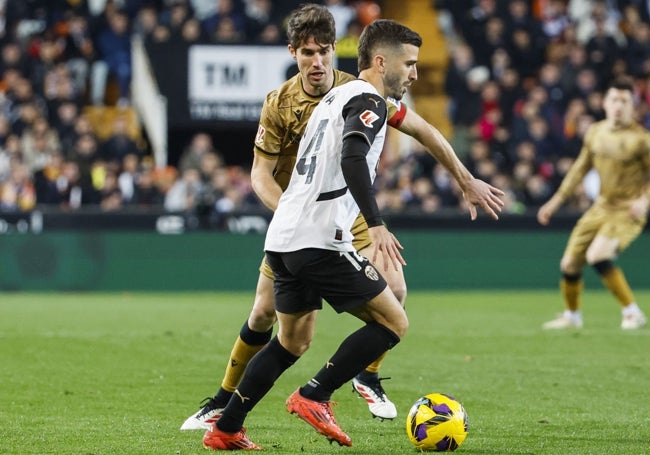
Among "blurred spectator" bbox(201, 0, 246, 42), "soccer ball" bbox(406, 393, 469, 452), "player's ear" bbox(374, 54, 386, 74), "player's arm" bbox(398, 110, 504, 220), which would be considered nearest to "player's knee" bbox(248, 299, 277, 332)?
"soccer ball" bbox(406, 393, 469, 452)

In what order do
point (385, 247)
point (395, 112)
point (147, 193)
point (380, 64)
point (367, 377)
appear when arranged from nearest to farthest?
point (385, 247) < point (380, 64) < point (395, 112) < point (367, 377) < point (147, 193)

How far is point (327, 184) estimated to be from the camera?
254 inches

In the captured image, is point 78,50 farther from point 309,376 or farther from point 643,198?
point 309,376

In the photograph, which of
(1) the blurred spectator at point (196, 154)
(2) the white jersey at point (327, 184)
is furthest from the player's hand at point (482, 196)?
(1) the blurred spectator at point (196, 154)

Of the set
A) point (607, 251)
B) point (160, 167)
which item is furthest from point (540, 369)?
point (160, 167)

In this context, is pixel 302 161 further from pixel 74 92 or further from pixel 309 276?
pixel 74 92

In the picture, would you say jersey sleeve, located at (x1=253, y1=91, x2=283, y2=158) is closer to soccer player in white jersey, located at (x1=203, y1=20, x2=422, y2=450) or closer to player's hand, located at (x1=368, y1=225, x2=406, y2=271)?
soccer player in white jersey, located at (x1=203, y1=20, x2=422, y2=450)

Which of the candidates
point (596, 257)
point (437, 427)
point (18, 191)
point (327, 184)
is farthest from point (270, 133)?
point (18, 191)

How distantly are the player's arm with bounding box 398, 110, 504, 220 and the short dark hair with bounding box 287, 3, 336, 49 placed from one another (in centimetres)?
67

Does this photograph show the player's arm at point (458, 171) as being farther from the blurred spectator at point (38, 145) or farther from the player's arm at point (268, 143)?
the blurred spectator at point (38, 145)

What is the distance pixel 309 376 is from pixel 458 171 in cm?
351

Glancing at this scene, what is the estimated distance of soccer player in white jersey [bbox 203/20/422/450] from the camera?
6.29 m

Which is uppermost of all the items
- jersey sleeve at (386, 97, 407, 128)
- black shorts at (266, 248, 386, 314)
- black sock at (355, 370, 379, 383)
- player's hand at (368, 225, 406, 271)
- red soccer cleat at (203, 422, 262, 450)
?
jersey sleeve at (386, 97, 407, 128)

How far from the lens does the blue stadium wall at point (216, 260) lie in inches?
752
